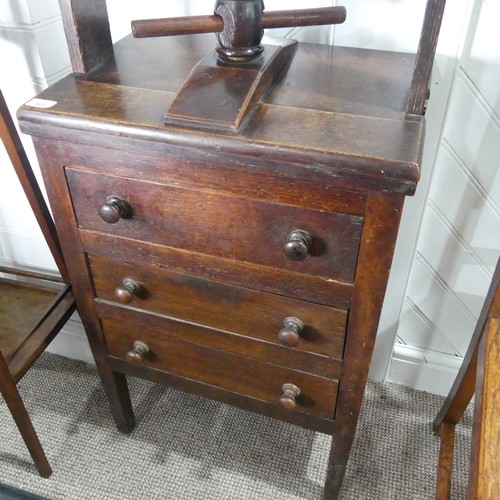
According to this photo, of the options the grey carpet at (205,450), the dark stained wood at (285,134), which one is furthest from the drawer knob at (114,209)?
the grey carpet at (205,450)

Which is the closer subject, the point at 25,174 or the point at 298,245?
the point at 298,245

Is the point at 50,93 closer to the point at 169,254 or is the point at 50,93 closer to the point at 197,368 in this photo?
the point at 169,254

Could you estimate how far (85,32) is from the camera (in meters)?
0.89

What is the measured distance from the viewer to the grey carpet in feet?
4.22

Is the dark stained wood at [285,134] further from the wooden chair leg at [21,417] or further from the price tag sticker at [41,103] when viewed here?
the wooden chair leg at [21,417]

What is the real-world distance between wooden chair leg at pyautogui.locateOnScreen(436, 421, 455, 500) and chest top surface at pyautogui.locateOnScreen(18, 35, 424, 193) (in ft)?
2.58

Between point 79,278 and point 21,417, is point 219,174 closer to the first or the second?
point 79,278

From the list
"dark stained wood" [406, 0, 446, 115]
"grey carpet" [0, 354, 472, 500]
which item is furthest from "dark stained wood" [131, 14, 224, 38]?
"grey carpet" [0, 354, 472, 500]

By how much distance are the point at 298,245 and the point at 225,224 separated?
0.12m

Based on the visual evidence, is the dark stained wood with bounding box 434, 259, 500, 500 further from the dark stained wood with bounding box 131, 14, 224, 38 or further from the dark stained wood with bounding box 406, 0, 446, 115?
the dark stained wood with bounding box 131, 14, 224, 38

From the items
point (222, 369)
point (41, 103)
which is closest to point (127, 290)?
point (222, 369)

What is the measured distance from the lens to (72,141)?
0.82m

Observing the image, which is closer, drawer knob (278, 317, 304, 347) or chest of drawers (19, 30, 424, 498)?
chest of drawers (19, 30, 424, 498)

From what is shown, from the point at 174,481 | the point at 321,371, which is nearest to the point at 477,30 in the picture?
the point at 321,371
